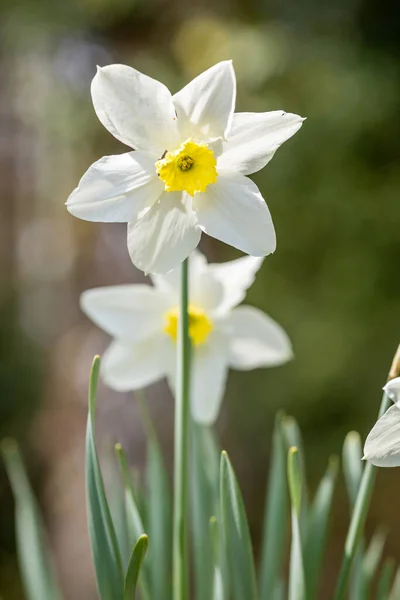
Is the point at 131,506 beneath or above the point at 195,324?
beneath

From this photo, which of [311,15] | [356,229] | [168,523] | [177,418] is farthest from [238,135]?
[311,15]

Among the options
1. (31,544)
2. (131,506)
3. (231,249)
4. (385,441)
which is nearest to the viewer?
(385,441)

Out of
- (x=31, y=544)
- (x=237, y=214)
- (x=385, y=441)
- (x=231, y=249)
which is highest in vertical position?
(x=231, y=249)

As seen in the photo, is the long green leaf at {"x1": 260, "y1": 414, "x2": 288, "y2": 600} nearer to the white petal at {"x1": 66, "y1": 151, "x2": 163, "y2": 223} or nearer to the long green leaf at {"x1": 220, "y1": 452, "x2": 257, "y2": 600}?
the long green leaf at {"x1": 220, "y1": 452, "x2": 257, "y2": 600}

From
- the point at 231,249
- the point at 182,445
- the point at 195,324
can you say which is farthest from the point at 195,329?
the point at 231,249

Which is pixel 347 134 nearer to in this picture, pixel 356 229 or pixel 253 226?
pixel 356 229

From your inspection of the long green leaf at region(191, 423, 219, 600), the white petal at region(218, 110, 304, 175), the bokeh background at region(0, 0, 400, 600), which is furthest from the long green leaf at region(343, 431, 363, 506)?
the bokeh background at region(0, 0, 400, 600)

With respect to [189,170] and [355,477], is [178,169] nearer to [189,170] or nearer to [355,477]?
[189,170]
